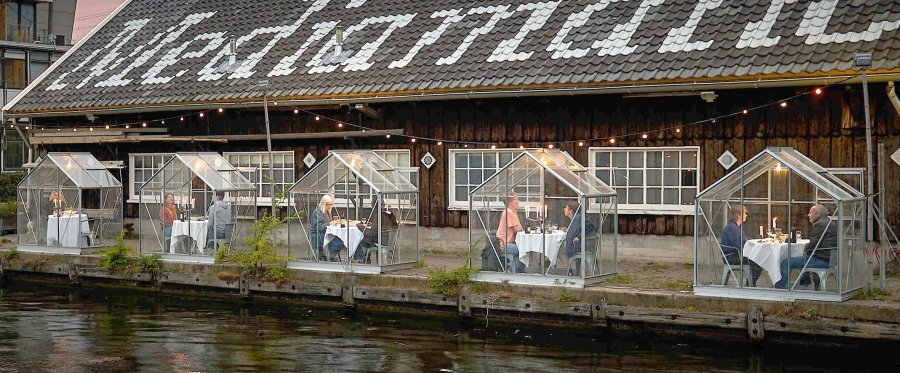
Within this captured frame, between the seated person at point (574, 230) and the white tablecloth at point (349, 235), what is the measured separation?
365 cm

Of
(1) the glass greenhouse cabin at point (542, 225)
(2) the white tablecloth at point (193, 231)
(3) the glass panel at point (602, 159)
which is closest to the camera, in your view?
(1) the glass greenhouse cabin at point (542, 225)

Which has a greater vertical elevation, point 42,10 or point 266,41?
point 42,10

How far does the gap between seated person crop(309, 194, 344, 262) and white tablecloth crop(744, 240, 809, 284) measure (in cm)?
693

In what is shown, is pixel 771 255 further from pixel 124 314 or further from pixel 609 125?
pixel 124 314

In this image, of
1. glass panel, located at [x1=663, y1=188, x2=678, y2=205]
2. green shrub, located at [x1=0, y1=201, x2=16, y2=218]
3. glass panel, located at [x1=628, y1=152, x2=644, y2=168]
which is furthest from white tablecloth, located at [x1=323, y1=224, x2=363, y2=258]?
green shrub, located at [x1=0, y1=201, x2=16, y2=218]

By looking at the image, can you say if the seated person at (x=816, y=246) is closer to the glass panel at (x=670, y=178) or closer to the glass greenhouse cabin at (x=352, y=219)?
the glass panel at (x=670, y=178)

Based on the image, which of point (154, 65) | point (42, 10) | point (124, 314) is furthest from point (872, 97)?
point (42, 10)

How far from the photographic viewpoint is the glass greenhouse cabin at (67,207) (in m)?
22.1

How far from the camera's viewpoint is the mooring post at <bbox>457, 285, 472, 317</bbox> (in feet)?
54.2

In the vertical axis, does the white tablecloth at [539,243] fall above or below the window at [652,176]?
below

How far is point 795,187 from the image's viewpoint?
14719 mm

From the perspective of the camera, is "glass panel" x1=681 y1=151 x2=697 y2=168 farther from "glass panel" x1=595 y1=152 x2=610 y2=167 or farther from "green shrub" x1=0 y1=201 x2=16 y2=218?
"green shrub" x1=0 y1=201 x2=16 y2=218

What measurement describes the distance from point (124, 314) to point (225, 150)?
7.01 metres

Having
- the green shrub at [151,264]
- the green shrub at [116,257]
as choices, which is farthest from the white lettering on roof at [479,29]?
the green shrub at [116,257]
